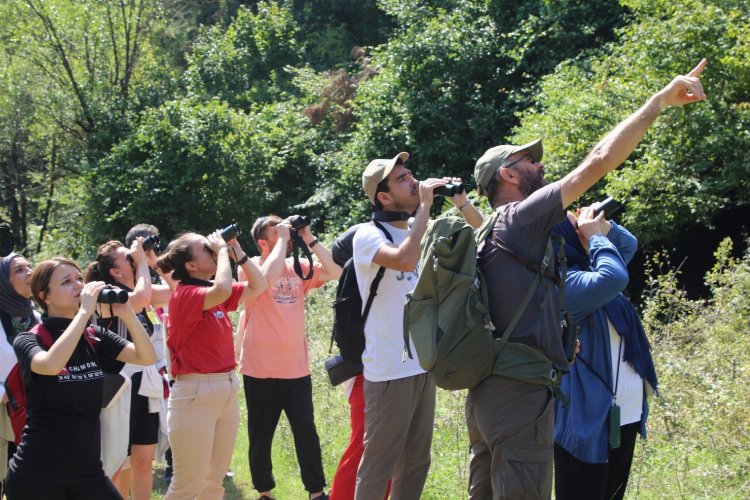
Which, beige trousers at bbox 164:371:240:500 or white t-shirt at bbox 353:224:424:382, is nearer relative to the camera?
white t-shirt at bbox 353:224:424:382

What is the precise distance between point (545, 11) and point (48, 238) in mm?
18202

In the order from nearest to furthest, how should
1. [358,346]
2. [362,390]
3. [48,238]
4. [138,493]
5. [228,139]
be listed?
[358,346] → [362,390] → [138,493] → [228,139] → [48,238]

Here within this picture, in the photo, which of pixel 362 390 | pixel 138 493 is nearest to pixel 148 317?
pixel 138 493

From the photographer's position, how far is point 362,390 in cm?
553

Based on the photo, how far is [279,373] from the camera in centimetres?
665

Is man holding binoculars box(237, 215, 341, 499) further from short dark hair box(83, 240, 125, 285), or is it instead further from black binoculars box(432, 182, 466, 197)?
black binoculars box(432, 182, 466, 197)

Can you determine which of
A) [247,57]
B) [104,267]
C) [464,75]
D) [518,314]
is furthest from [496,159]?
[247,57]

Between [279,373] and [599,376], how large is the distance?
2891 millimetres

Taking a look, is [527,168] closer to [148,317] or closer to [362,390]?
[362,390]

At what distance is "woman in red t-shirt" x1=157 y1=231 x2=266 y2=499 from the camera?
540 cm

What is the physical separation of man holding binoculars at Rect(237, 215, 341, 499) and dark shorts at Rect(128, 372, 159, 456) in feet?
2.54

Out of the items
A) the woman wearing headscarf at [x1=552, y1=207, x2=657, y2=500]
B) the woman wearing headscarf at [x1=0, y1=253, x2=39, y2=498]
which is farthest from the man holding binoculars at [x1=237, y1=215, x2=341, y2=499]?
the woman wearing headscarf at [x1=552, y1=207, x2=657, y2=500]

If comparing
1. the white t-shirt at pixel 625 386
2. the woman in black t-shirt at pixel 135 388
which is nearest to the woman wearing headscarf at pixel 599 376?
the white t-shirt at pixel 625 386

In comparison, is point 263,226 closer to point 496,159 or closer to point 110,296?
point 110,296
